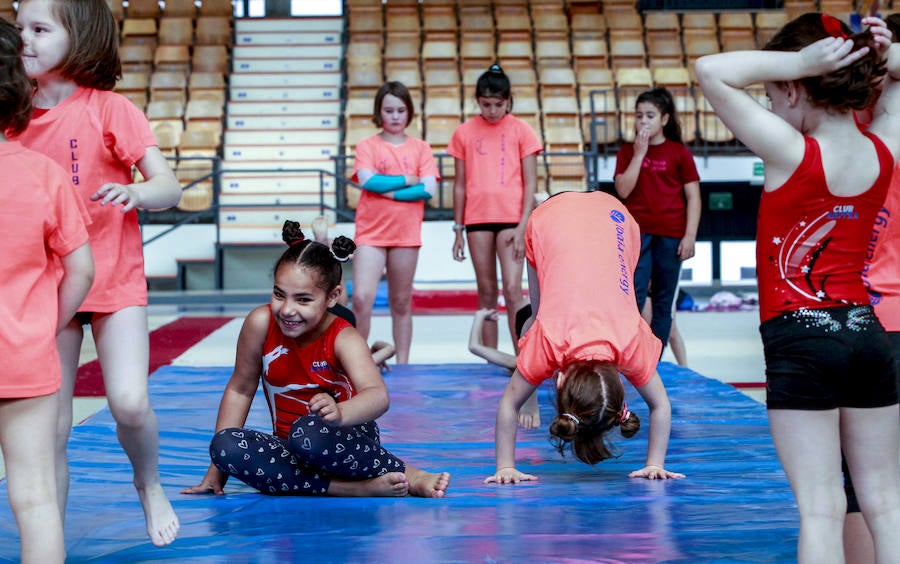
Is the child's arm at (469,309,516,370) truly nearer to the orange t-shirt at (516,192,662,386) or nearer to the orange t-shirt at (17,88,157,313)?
the orange t-shirt at (516,192,662,386)

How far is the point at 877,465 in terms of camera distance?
192cm

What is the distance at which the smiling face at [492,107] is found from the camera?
16.3ft

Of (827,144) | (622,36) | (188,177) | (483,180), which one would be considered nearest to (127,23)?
(188,177)

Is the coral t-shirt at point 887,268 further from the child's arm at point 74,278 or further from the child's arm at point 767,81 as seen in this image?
the child's arm at point 74,278

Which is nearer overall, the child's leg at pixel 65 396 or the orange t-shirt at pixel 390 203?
the child's leg at pixel 65 396

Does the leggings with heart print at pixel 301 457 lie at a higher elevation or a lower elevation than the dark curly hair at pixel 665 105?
lower

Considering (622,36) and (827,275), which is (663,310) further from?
(622,36)

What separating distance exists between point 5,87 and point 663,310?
3.45m

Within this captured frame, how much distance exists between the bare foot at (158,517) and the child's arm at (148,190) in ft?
2.13

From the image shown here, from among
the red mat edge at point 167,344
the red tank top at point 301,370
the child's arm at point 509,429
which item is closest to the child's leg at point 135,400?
the red tank top at point 301,370

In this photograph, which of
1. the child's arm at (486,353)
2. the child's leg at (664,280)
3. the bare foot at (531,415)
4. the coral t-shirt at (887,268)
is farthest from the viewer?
the child's leg at (664,280)

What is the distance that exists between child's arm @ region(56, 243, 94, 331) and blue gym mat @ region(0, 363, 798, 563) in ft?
2.10

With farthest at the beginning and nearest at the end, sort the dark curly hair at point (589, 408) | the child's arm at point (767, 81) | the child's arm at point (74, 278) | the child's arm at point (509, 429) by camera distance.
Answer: the child's arm at point (509, 429), the dark curly hair at point (589, 408), the child's arm at point (74, 278), the child's arm at point (767, 81)

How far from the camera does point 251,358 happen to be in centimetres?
290
